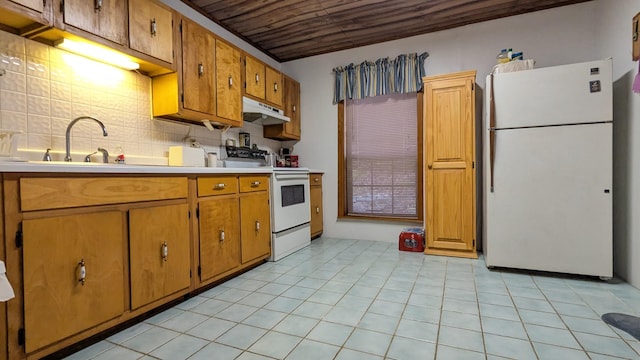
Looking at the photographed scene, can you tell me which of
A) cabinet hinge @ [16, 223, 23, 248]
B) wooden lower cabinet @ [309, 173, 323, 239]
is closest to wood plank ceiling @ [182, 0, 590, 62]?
wooden lower cabinet @ [309, 173, 323, 239]

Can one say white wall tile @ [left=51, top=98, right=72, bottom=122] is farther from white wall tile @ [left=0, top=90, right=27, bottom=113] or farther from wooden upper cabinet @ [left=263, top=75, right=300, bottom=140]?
wooden upper cabinet @ [left=263, top=75, right=300, bottom=140]

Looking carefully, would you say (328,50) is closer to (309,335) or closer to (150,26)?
(150,26)

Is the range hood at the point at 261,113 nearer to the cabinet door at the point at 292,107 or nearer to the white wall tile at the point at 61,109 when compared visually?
the cabinet door at the point at 292,107

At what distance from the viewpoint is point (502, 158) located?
2.59m

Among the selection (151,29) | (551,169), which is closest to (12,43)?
(151,29)

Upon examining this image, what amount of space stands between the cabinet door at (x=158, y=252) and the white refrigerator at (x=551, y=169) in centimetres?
251

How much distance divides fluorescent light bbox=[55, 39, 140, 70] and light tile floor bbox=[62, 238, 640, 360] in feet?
5.87

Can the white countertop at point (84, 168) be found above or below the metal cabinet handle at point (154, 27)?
below

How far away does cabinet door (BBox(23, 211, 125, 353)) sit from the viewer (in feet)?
4.20

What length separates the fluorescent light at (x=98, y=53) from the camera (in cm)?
188

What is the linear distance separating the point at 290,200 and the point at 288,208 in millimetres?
102

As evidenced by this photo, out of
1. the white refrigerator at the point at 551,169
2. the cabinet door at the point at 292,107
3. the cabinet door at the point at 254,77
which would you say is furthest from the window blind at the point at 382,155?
the cabinet door at the point at 254,77

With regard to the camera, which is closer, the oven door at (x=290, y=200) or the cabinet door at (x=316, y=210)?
the oven door at (x=290, y=200)

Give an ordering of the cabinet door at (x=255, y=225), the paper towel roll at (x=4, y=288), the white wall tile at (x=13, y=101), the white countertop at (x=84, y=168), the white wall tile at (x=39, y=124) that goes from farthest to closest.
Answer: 1. the cabinet door at (x=255, y=225)
2. the white wall tile at (x=39, y=124)
3. the white wall tile at (x=13, y=101)
4. the white countertop at (x=84, y=168)
5. the paper towel roll at (x=4, y=288)
